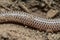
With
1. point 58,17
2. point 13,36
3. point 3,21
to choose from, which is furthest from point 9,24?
point 58,17

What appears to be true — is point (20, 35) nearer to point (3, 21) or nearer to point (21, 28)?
point (21, 28)

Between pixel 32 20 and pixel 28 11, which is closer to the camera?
pixel 32 20

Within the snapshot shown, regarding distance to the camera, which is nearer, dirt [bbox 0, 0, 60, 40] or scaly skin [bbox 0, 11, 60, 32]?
dirt [bbox 0, 0, 60, 40]

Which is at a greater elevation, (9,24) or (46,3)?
(46,3)

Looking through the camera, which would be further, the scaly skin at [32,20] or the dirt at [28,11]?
the scaly skin at [32,20]
